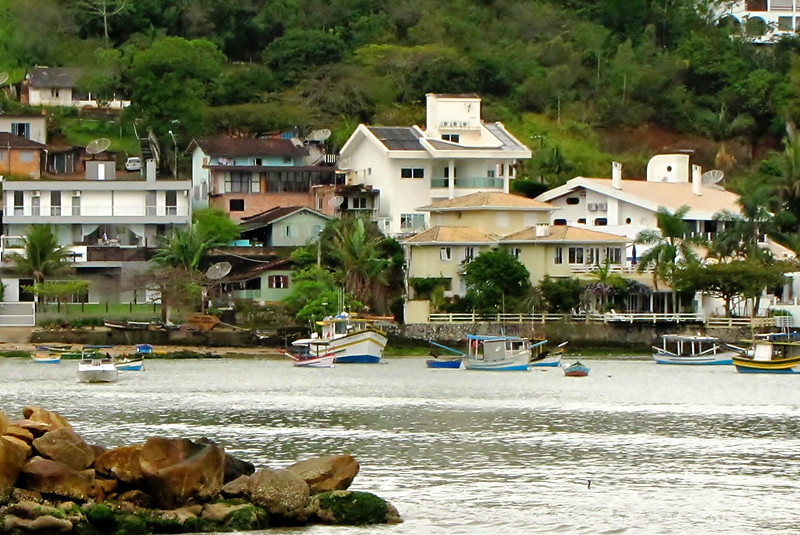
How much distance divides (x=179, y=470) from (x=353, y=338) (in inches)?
1717

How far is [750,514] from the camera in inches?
1215

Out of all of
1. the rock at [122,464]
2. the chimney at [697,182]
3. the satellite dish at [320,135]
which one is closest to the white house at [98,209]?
Result: the satellite dish at [320,135]

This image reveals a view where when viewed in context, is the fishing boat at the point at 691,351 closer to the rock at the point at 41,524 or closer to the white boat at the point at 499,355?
the white boat at the point at 499,355

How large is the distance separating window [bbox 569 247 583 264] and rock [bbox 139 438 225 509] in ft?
183

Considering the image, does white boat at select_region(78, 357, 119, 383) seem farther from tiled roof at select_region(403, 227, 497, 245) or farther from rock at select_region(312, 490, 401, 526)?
rock at select_region(312, 490, 401, 526)

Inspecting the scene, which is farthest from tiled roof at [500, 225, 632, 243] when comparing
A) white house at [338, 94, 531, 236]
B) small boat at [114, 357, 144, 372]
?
small boat at [114, 357, 144, 372]

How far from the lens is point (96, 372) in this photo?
6109 centimetres

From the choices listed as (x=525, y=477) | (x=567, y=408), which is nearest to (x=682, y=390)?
(x=567, y=408)

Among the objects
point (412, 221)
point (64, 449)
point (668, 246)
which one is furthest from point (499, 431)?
point (412, 221)

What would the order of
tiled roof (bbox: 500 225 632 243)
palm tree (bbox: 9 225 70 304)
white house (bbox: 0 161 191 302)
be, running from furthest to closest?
white house (bbox: 0 161 191 302), tiled roof (bbox: 500 225 632 243), palm tree (bbox: 9 225 70 304)

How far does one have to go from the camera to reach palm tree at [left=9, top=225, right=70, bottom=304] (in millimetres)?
81250

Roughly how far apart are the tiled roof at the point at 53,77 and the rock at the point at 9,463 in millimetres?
79126

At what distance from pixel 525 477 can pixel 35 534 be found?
11.2 metres

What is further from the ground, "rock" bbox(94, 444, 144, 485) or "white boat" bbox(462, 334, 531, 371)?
"white boat" bbox(462, 334, 531, 371)
